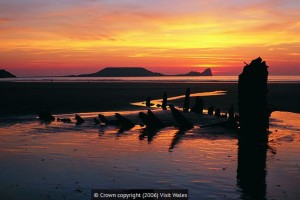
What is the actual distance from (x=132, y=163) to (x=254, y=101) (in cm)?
1200

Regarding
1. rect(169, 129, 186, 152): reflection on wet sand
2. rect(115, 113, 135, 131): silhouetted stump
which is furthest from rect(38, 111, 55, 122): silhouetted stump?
rect(169, 129, 186, 152): reflection on wet sand

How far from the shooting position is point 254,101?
25.2 m

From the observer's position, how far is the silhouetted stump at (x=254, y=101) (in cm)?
2491

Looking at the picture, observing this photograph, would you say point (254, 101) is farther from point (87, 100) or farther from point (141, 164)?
point (87, 100)

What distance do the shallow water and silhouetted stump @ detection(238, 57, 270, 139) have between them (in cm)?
109

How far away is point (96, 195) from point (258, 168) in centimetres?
754

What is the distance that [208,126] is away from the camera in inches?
1145

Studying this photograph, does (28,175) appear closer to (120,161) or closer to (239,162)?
(120,161)

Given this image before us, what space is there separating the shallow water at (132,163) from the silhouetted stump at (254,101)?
1.09 m

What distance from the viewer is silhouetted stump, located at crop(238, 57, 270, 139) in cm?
2491

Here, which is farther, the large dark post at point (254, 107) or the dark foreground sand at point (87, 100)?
the dark foreground sand at point (87, 100)

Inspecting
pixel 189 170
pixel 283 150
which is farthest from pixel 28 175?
pixel 283 150

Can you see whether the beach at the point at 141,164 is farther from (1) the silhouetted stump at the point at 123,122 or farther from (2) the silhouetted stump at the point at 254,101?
(1) the silhouetted stump at the point at 123,122

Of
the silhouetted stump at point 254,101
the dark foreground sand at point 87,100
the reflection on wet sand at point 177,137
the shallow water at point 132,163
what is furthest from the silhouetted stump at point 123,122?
the dark foreground sand at point 87,100
